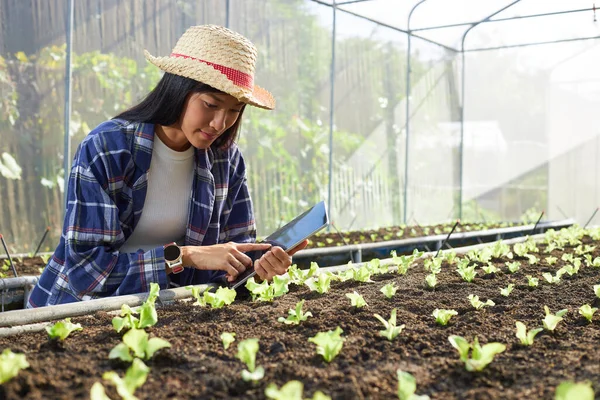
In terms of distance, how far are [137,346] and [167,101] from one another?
1065mm

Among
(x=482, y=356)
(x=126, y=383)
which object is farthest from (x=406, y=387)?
(x=126, y=383)

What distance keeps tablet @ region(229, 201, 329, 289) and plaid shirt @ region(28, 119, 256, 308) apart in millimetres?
222

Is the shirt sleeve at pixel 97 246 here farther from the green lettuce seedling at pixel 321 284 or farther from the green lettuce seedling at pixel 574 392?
the green lettuce seedling at pixel 574 392

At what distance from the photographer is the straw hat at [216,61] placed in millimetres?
2090

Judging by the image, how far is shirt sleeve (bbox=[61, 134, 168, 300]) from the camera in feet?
6.79

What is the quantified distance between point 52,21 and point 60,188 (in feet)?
4.02

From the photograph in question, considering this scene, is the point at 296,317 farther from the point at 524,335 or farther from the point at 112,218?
the point at 112,218

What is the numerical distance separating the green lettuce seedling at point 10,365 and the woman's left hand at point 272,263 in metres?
0.97

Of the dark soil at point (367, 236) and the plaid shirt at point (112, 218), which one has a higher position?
the plaid shirt at point (112, 218)

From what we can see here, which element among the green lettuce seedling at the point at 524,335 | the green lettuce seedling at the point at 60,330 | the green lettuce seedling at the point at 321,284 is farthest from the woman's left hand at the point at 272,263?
the green lettuce seedling at the point at 524,335

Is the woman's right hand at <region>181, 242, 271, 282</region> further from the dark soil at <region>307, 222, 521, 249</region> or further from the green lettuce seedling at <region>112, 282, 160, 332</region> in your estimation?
the dark soil at <region>307, 222, 521, 249</region>

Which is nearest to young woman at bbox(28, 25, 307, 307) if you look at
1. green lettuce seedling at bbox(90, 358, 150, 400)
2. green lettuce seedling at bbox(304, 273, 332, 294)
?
green lettuce seedling at bbox(304, 273, 332, 294)

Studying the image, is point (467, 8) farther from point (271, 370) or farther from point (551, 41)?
point (271, 370)

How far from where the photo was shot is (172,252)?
2.07m
